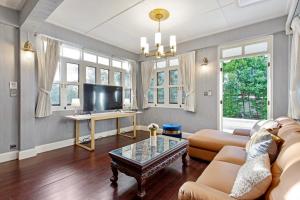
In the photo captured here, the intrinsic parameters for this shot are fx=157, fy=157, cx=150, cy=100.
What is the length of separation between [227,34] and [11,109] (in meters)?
5.09

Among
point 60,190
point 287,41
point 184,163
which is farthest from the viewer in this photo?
point 287,41

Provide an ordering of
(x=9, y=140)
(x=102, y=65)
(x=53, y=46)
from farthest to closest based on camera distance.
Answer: (x=102, y=65) → (x=53, y=46) → (x=9, y=140)

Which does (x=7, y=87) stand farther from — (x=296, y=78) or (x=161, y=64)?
(x=296, y=78)

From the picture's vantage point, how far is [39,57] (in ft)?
11.1

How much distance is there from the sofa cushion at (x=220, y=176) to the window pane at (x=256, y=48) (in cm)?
302

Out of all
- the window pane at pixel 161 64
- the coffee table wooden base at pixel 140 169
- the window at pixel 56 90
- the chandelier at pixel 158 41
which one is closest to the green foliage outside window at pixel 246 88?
the window pane at pixel 161 64

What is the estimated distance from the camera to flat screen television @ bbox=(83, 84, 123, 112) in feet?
13.5

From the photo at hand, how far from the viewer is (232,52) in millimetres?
4008

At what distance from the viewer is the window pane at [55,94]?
3723 mm

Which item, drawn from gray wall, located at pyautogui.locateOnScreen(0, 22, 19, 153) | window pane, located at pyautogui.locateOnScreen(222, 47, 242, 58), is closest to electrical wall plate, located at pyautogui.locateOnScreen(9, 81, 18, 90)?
gray wall, located at pyautogui.locateOnScreen(0, 22, 19, 153)

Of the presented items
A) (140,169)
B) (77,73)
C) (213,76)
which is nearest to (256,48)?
(213,76)

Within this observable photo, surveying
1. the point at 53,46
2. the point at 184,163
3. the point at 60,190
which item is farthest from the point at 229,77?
the point at 60,190

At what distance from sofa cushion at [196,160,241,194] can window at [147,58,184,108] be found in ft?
10.5

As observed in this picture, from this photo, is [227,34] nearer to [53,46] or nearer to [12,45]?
[53,46]
